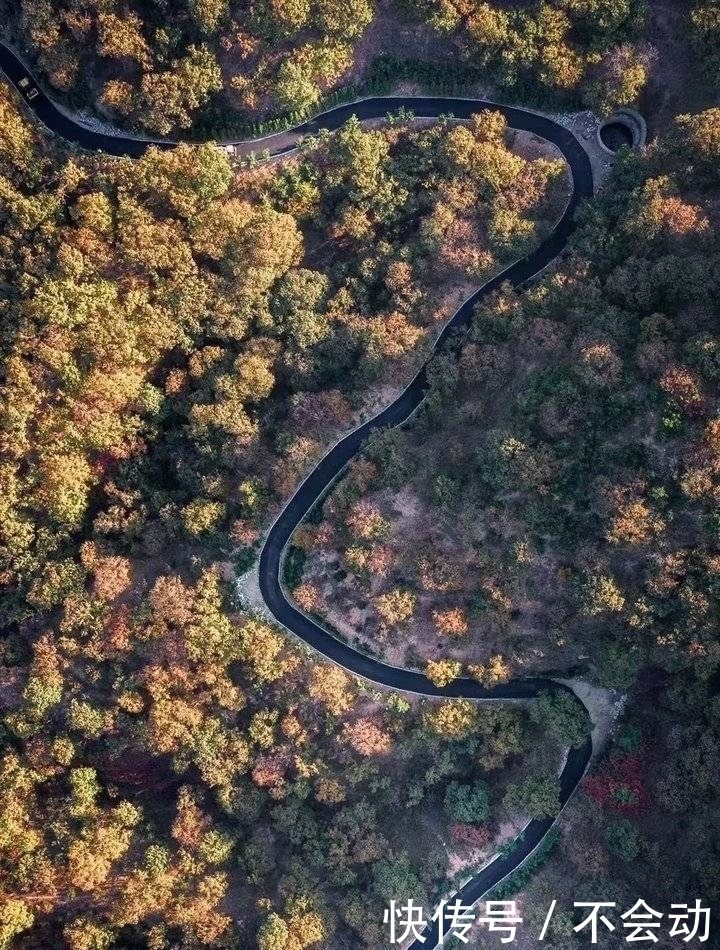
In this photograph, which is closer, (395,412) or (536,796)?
(536,796)

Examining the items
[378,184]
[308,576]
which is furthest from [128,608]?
[378,184]

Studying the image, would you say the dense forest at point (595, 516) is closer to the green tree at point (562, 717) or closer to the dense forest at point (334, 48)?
the green tree at point (562, 717)

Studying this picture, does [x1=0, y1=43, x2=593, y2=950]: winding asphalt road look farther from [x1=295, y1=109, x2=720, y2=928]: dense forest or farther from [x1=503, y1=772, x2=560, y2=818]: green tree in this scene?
[x1=503, y1=772, x2=560, y2=818]: green tree

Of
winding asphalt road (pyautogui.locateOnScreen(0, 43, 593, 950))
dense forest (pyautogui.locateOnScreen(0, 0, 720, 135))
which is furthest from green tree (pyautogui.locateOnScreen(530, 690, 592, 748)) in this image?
dense forest (pyautogui.locateOnScreen(0, 0, 720, 135))

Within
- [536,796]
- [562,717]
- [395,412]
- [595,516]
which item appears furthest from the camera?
[395,412]

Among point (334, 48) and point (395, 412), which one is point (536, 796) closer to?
point (395, 412)

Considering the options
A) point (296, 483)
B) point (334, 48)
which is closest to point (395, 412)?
point (296, 483)
